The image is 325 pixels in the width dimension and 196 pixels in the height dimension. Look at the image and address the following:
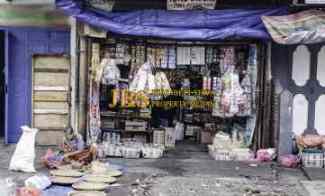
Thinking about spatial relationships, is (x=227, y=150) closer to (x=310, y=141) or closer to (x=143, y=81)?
(x=310, y=141)

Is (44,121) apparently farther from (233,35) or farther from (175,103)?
(233,35)

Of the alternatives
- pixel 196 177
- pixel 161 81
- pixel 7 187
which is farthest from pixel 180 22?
pixel 7 187

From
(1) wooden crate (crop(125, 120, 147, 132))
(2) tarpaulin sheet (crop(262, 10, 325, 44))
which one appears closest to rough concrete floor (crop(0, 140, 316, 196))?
(1) wooden crate (crop(125, 120, 147, 132))

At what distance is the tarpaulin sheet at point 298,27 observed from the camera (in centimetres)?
1193

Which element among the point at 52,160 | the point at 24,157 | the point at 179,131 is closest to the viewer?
the point at 24,157

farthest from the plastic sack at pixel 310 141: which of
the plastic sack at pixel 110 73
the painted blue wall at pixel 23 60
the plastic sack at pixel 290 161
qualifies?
the painted blue wall at pixel 23 60

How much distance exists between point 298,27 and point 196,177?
11.6 feet

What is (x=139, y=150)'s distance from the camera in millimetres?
13172

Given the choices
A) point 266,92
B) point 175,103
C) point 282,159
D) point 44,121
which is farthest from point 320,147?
point 44,121

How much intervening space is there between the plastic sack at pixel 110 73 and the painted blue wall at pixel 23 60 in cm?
144

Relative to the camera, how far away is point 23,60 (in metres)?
14.1

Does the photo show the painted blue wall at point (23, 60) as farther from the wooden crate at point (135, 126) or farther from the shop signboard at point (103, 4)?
the wooden crate at point (135, 126)

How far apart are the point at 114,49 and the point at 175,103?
83.3 inches

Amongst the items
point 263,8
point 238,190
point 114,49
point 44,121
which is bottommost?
point 238,190
